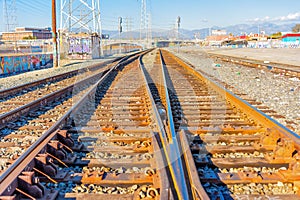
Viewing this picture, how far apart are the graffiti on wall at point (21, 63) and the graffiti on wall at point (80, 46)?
470 centimetres

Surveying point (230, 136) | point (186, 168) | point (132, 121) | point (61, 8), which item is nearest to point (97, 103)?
point (132, 121)

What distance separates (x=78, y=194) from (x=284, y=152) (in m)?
2.12

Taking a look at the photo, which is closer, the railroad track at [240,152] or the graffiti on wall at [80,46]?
the railroad track at [240,152]

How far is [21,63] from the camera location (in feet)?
61.7

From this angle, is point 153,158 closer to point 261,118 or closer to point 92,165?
point 92,165

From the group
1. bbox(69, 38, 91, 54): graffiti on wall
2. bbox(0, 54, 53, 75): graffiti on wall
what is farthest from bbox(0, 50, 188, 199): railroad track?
bbox(69, 38, 91, 54): graffiti on wall

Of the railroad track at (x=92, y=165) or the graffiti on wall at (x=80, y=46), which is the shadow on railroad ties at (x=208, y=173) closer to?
the railroad track at (x=92, y=165)

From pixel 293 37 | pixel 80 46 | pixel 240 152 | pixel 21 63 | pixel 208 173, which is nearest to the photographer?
pixel 208 173

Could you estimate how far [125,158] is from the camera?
321 cm

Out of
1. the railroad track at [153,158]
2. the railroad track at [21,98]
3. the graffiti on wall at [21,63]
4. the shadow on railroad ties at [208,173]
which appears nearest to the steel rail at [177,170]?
the railroad track at [153,158]

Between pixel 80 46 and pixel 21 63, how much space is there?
33.6 feet

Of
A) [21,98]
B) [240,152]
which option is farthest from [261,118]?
[21,98]

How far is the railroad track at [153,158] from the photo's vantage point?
247 centimetres

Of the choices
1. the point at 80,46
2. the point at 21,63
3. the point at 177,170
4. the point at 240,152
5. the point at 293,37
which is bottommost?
the point at 240,152
